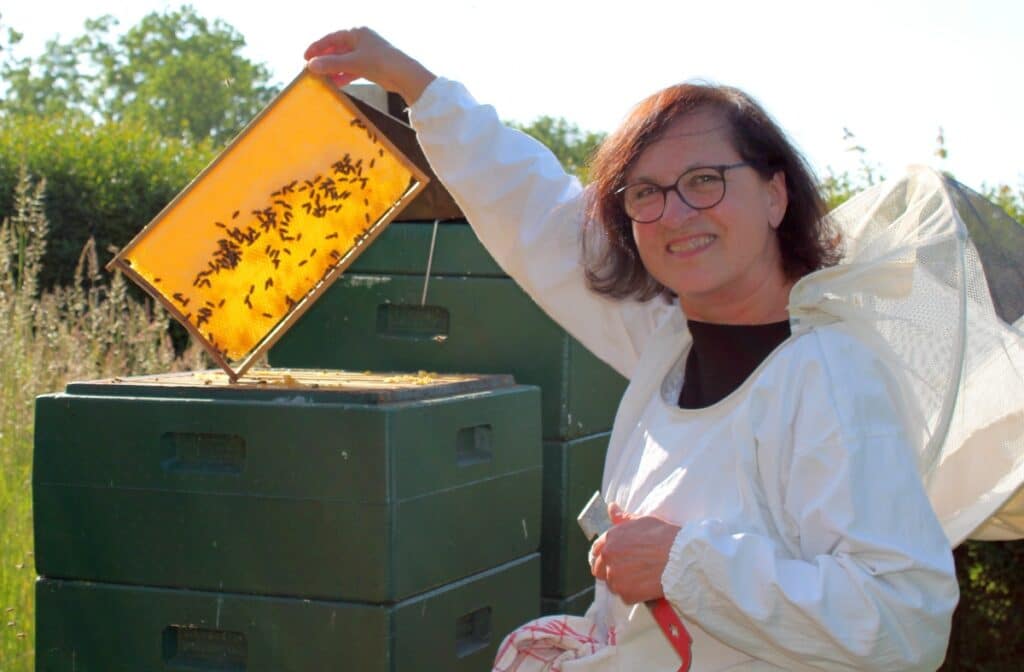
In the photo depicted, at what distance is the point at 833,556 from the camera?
1598 mm

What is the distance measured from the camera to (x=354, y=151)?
242 centimetres

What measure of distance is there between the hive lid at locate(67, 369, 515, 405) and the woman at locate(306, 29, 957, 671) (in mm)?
306

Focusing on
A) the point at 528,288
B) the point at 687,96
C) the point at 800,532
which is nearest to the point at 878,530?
the point at 800,532

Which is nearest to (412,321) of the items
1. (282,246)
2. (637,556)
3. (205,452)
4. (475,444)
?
(475,444)

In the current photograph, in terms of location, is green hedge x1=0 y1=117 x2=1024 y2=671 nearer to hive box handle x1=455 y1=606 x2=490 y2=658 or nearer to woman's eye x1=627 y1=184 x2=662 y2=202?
hive box handle x1=455 y1=606 x2=490 y2=658

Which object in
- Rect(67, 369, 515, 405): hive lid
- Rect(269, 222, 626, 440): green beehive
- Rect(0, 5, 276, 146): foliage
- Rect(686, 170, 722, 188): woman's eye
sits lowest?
Rect(67, 369, 515, 405): hive lid

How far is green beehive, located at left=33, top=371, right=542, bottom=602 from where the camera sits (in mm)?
2285

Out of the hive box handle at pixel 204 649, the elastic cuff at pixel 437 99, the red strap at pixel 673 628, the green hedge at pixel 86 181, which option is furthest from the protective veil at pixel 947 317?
the green hedge at pixel 86 181

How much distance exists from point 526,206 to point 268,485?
0.67m

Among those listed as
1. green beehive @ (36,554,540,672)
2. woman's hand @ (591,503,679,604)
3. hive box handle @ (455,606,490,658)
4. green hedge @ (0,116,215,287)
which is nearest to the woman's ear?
woman's hand @ (591,503,679,604)

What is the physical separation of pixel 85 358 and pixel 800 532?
3.26m

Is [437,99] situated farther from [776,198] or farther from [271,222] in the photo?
[776,198]

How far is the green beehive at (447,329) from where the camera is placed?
9.71ft

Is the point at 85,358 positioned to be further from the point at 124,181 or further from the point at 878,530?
the point at 124,181
